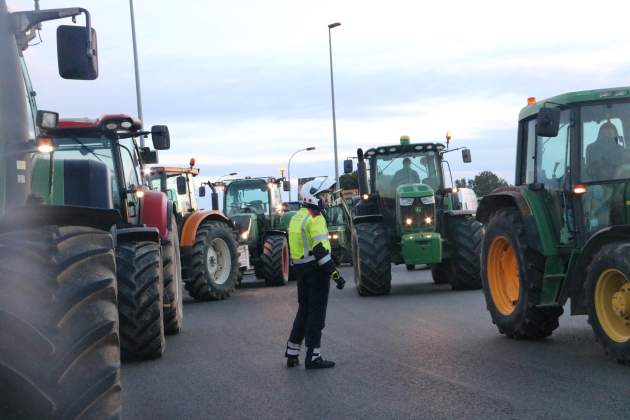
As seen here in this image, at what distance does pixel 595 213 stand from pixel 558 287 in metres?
0.91

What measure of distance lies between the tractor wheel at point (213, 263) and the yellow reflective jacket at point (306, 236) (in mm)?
7043

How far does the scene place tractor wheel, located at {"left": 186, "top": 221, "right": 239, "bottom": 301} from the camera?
53.0 feet

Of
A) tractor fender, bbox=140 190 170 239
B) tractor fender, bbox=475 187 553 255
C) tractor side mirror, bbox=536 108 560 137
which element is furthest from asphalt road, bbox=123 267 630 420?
tractor side mirror, bbox=536 108 560 137

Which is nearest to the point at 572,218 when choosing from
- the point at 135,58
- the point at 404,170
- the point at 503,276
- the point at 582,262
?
the point at 582,262

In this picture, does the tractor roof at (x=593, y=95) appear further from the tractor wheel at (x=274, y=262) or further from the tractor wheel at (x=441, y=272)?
the tractor wheel at (x=274, y=262)

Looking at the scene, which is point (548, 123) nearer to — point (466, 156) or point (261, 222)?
point (466, 156)

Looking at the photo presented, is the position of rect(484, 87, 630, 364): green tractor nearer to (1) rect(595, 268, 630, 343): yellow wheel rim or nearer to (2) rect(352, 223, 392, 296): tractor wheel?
(1) rect(595, 268, 630, 343): yellow wheel rim

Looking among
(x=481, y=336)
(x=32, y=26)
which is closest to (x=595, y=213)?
(x=481, y=336)

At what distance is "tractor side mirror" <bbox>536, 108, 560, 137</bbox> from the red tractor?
394cm

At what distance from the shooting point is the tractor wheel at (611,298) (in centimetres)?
743

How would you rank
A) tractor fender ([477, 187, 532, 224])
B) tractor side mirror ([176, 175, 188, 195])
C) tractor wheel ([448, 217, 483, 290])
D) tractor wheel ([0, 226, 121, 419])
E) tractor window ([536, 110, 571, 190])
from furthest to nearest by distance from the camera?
tractor side mirror ([176, 175, 188, 195]) → tractor wheel ([448, 217, 483, 290]) → tractor fender ([477, 187, 532, 224]) → tractor window ([536, 110, 571, 190]) → tractor wheel ([0, 226, 121, 419])

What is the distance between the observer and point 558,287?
29.3ft

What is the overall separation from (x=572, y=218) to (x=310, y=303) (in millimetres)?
2718

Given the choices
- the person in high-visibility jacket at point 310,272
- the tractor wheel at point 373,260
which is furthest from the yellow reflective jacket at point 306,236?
the tractor wheel at point 373,260
